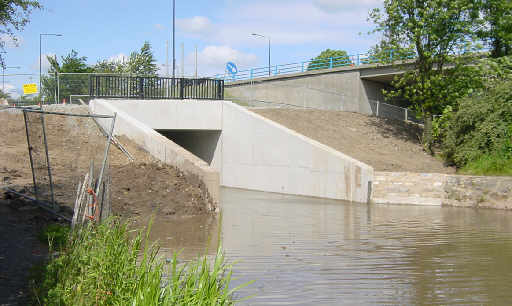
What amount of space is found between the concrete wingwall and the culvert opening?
15.4 feet

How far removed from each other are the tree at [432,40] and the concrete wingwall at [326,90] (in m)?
6.60

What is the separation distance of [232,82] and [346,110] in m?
12.0

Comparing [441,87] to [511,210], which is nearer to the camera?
[511,210]

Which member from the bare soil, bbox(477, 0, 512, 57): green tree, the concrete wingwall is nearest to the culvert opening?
the concrete wingwall

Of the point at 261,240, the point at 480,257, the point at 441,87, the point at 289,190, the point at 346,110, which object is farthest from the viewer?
the point at 346,110

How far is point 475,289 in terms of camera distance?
7605 millimetres

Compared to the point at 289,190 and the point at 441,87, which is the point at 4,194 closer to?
the point at 289,190

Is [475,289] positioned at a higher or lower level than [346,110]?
lower

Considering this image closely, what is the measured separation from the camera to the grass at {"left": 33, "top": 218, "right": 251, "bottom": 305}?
14.3 ft

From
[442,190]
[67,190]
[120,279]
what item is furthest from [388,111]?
[120,279]

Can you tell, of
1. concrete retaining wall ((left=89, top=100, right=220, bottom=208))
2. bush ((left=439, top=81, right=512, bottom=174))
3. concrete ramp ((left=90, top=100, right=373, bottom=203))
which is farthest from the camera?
bush ((left=439, top=81, right=512, bottom=174))

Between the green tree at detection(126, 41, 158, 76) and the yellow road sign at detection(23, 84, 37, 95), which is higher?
the green tree at detection(126, 41, 158, 76)

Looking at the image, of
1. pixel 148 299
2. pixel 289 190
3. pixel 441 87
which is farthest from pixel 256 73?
pixel 148 299

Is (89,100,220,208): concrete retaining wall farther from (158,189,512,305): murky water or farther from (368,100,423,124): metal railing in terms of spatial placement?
(368,100,423,124): metal railing
